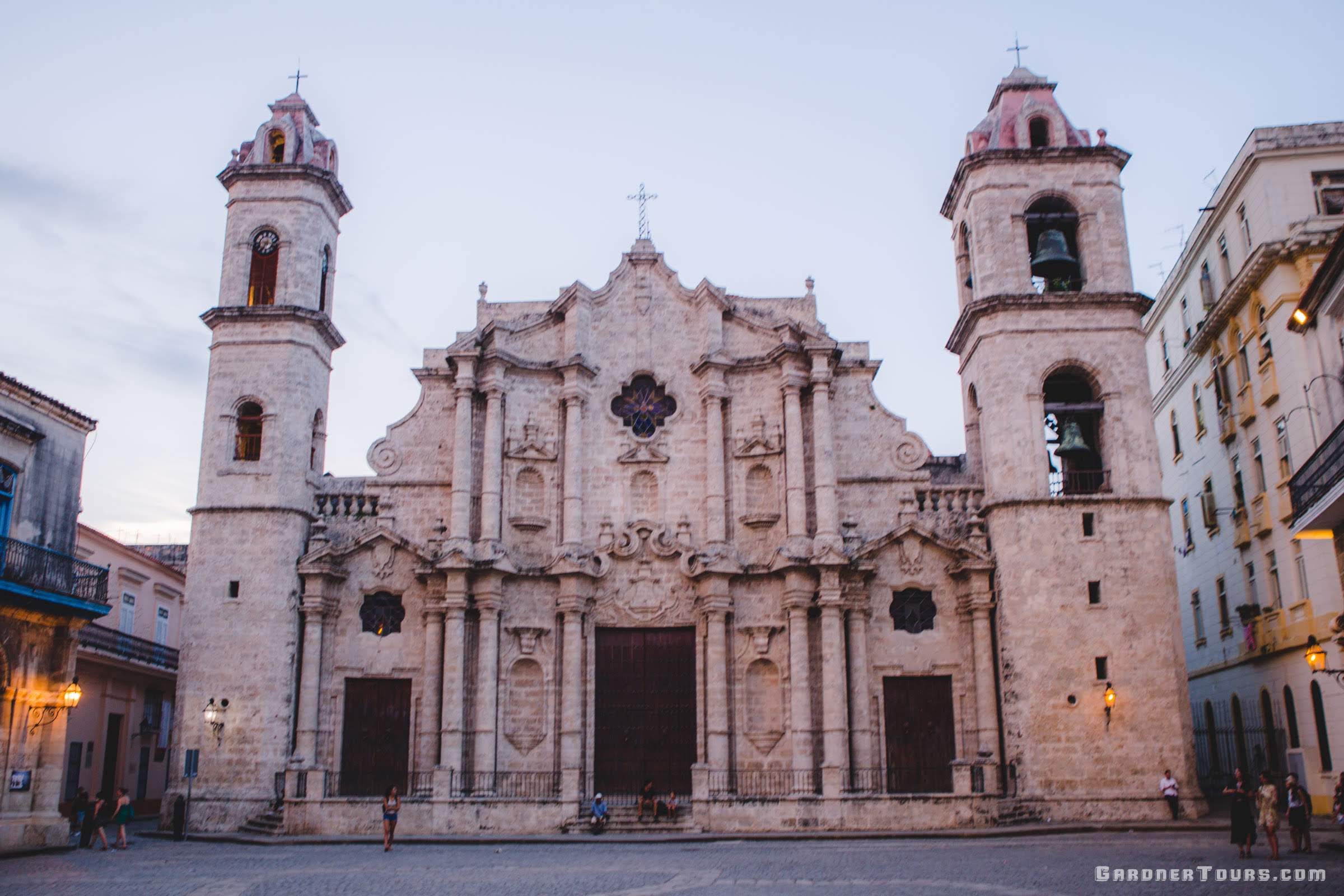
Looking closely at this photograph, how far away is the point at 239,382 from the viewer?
31.6 metres

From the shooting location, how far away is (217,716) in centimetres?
2902

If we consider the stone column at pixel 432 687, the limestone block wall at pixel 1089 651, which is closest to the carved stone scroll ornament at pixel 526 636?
the stone column at pixel 432 687

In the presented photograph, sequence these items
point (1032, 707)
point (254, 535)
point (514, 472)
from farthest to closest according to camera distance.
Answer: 1. point (514, 472)
2. point (254, 535)
3. point (1032, 707)

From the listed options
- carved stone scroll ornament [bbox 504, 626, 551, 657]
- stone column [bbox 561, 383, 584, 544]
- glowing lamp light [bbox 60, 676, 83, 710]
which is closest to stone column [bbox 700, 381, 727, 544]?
stone column [bbox 561, 383, 584, 544]

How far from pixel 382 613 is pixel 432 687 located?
8.14 feet

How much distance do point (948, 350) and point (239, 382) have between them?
18.9 m

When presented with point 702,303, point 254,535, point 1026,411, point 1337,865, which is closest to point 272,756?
point 254,535

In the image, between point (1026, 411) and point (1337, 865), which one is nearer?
point (1337, 865)

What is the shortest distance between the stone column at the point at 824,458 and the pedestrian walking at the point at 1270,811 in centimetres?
1139

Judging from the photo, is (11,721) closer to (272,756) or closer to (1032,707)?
(272,756)

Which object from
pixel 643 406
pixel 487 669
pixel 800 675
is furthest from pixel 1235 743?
pixel 487 669

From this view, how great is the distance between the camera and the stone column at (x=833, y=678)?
29.2 metres

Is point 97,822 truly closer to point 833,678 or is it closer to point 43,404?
point 43,404

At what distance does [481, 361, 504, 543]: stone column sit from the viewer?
31.3 m
